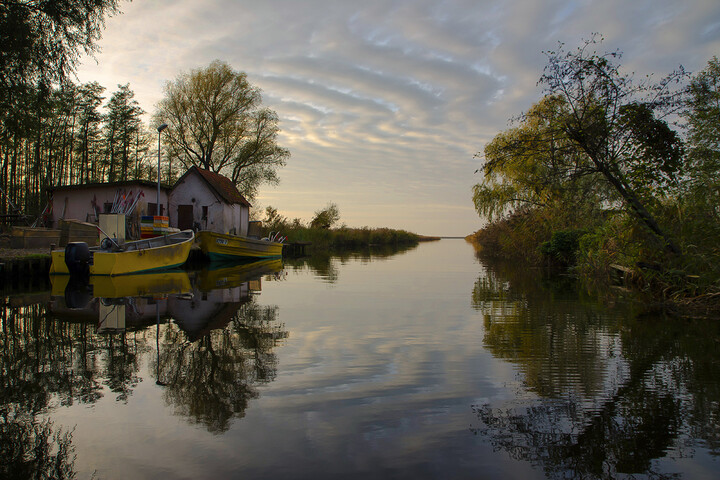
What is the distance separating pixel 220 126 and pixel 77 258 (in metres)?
25.6

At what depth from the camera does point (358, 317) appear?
9.24m

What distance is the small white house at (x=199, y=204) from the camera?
105ft

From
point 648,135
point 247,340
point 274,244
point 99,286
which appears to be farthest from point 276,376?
point 274,244

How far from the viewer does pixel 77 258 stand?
16.7m

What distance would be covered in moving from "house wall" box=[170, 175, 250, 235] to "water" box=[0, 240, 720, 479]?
75.3 ft

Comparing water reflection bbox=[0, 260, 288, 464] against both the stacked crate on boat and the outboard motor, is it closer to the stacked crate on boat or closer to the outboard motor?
the outboard motor

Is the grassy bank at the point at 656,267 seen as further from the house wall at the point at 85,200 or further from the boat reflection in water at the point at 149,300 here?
the house wall at the point at 85,200

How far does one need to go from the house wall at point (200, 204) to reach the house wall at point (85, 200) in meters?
2.70

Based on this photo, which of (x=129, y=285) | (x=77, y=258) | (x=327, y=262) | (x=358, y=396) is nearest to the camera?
(x=358, y=396)

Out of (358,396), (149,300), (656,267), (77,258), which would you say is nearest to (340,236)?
(77,258)

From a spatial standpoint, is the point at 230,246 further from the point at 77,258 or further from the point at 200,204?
the point at 77,258

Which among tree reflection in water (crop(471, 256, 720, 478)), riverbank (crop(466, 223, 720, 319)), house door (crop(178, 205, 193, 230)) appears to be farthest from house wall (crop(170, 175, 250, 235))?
tree reflection in water (crop(471, 256, 720, 478))

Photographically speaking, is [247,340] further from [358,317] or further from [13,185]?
[13,185]

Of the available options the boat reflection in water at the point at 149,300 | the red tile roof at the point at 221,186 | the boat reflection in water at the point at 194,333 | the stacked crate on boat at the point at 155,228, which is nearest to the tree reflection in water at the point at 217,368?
the boat reflection in water at the point at 194,333
